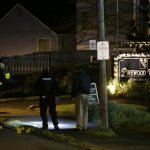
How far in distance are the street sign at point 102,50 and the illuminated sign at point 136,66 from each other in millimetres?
9708

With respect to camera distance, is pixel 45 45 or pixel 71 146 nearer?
pixel 71 146

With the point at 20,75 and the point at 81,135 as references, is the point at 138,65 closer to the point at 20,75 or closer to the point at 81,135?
the point at 81,135

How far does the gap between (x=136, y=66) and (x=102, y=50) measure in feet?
32.4

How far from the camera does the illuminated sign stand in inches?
1016

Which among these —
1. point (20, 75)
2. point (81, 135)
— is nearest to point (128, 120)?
point (81, 135)

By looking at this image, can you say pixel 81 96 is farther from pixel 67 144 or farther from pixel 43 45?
pixel 43 45

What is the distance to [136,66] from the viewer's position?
25.9 meters

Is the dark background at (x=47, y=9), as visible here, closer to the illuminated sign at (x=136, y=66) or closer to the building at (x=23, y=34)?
the building at (x=23, y=34)

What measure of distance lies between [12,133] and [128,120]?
413 centimetres

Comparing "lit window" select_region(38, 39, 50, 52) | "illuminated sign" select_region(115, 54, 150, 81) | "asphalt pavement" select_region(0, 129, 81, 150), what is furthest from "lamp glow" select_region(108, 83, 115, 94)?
"lit window" select_region(38, 39, 50, 52)

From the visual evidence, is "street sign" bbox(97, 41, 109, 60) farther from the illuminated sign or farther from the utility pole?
the illuminated sign

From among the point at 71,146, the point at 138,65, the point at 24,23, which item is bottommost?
the point at 71,146

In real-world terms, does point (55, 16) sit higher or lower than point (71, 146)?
higher

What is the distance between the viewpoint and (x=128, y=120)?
19.0 meters
